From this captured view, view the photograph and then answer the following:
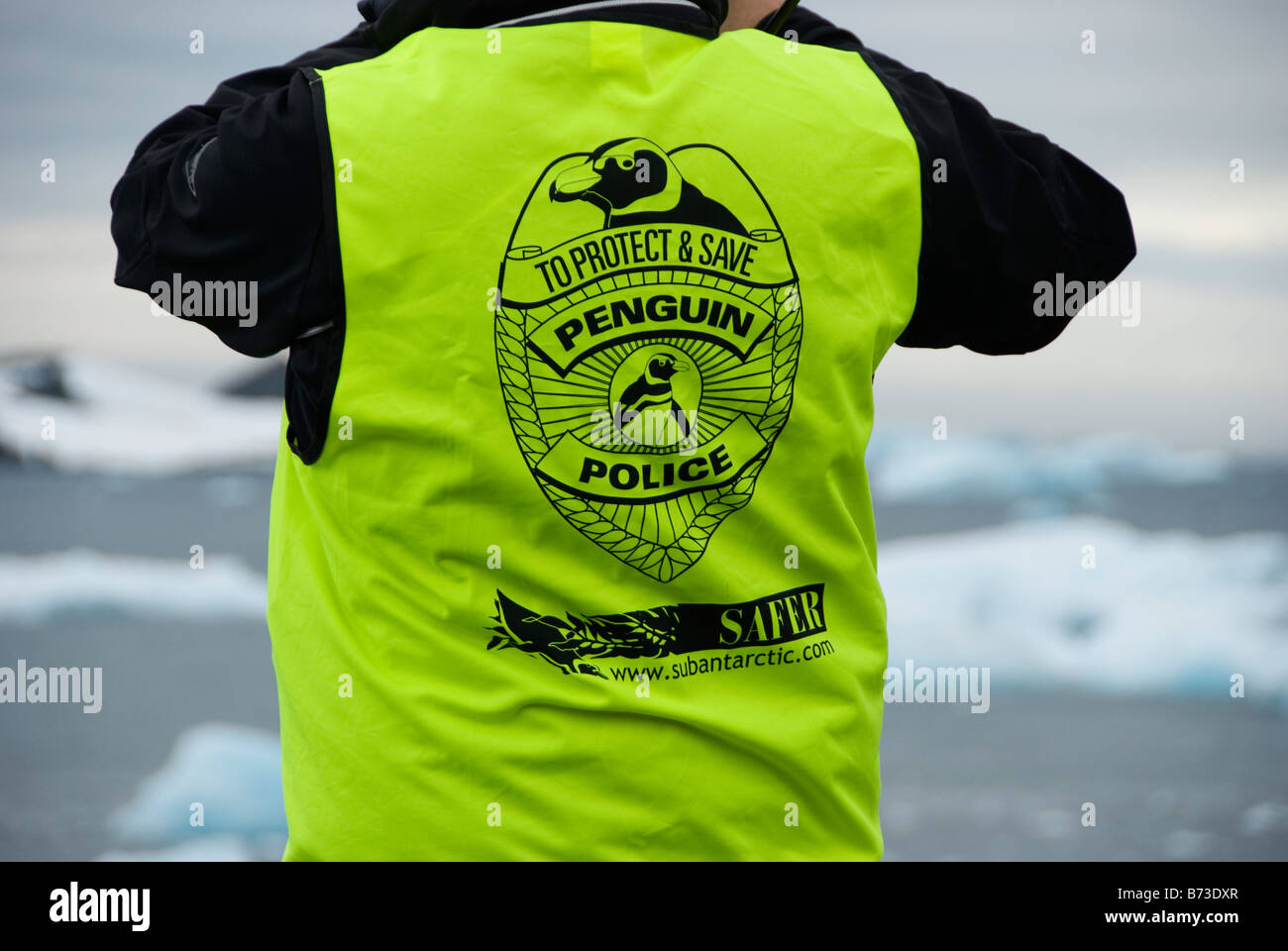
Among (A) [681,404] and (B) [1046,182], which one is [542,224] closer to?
(A) [681,404]

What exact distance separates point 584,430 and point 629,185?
0.16m

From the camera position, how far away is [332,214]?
0.73 meters

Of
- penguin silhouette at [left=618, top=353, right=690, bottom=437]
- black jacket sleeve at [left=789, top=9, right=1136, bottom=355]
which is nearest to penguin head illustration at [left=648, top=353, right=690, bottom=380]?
penguin silhouette at [left=618, top=353, right=690, bottom=437]

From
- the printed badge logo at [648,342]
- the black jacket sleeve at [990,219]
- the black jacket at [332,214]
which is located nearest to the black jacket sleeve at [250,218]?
the black jacket at [332,214]

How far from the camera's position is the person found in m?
0.74

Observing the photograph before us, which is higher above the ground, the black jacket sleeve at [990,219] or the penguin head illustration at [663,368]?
the black jacket sleeve at [990,219]

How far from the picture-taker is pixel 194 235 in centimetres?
75

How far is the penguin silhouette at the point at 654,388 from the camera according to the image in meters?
0.77

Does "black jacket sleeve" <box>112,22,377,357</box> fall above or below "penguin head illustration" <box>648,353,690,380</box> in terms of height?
above

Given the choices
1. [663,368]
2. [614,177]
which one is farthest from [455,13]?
[663,368]

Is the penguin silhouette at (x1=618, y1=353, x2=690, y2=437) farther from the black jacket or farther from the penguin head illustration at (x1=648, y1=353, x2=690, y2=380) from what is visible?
the black jacket

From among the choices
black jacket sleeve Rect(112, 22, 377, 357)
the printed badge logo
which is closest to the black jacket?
black jacket sleeve Rect(112, 22, 377, 357)

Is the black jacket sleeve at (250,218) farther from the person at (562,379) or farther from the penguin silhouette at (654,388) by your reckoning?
the penguin silhouette at (654,388)
